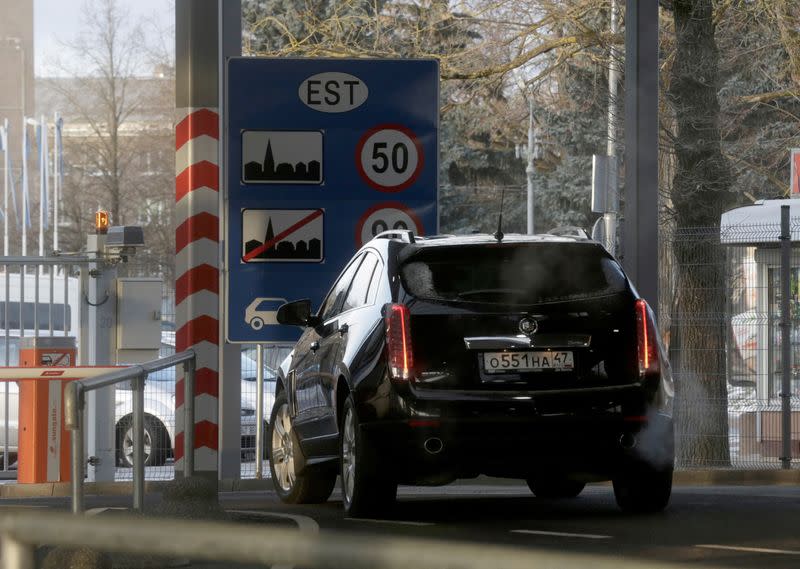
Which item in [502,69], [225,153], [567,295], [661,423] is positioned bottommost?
[661,423]

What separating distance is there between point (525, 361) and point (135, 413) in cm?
207

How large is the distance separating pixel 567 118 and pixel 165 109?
2793 centimetres

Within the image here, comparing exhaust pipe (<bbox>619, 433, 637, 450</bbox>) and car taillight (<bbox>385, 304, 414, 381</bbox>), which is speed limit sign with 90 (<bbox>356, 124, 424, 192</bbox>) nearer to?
car taillight (<bbox>385, 304, 414, 381</bbox>)

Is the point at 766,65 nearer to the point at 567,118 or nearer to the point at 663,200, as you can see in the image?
the point at 663,200

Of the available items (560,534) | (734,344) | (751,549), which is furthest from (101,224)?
(751,549)

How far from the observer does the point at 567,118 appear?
44656 mm

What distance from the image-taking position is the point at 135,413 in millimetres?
8617

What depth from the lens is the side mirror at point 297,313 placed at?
11086 mm

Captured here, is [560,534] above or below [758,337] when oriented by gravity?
below

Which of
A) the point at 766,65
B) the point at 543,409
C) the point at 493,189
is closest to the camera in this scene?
the point at 543,409

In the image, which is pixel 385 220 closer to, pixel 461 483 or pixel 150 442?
pixel 461 483

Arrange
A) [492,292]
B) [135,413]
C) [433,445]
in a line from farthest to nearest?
[492,292] → [433,445] → [135,413]

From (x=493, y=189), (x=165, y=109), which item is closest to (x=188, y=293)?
(x=493, y=189)

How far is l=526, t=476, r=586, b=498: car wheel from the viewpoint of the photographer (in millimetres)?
11680
